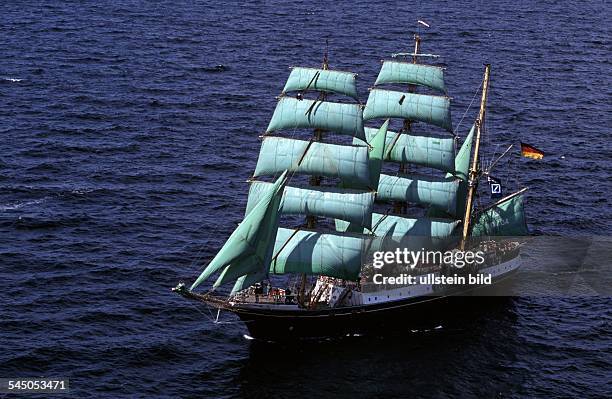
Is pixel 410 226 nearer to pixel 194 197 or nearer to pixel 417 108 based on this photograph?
pixel 417 108

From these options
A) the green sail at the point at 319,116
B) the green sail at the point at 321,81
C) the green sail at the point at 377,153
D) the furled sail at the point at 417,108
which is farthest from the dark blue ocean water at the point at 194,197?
the green sail at the point at 321,81

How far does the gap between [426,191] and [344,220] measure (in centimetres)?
1282

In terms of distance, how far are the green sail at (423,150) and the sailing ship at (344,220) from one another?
11cm

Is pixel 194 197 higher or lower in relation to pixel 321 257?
higher

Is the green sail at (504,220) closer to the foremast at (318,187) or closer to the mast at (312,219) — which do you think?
the foremast at (318,187)

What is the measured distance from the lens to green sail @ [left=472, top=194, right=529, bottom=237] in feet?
368

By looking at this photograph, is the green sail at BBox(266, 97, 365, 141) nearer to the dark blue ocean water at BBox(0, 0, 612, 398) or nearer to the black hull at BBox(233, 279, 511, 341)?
the black hull at BBox(233, 279, 511, 341)

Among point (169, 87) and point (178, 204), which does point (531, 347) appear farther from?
point (169, 87)

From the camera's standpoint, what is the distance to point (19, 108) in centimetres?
14875

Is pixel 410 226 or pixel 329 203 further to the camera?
pixel 410 226

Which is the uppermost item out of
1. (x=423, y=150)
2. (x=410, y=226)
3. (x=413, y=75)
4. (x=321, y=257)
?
(x=413, y=75)

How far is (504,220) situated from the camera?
113375mm

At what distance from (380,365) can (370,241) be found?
15.1m

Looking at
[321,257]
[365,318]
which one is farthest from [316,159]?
[365,318]
